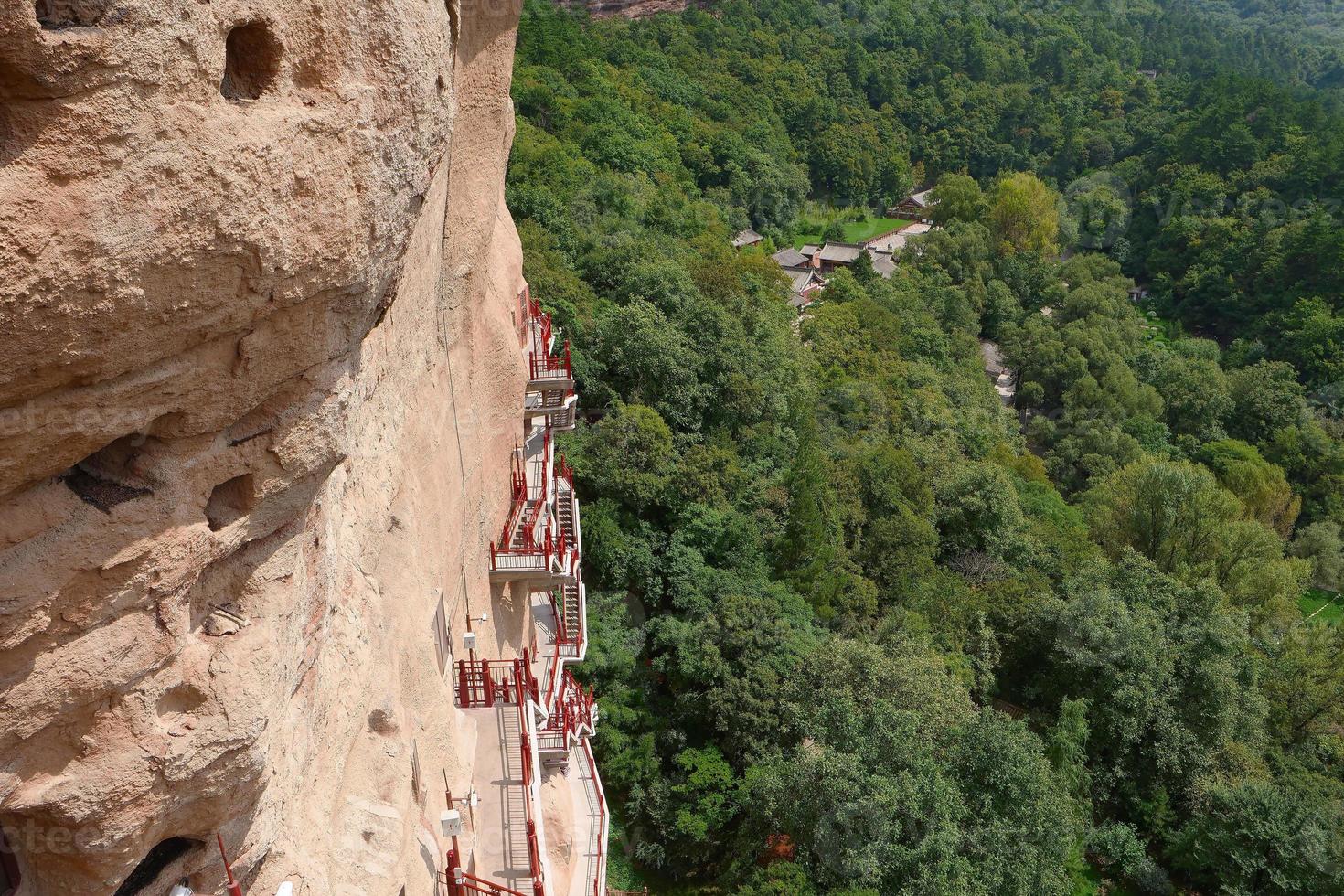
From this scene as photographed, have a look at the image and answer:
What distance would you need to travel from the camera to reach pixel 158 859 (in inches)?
321

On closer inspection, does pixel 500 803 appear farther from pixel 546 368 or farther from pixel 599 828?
pixel 546 368

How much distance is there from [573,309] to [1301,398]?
42.6 m

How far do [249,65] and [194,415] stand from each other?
2374 mm

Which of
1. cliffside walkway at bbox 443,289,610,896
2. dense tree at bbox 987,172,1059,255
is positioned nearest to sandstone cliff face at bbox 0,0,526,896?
cliffside walkway at bbox 443,289,610,896

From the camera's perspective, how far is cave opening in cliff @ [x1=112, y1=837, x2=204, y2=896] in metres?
8.01

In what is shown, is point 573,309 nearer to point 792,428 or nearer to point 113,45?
point 792,428

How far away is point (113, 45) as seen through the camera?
18.3 ft

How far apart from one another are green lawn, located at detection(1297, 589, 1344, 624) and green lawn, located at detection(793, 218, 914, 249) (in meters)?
39.8

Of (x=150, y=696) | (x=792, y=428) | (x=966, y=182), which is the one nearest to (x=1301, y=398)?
(x=966, y=182)

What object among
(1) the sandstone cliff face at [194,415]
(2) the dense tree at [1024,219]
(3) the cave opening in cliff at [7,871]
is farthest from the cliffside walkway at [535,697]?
(2) the dense tree at [1024,219]

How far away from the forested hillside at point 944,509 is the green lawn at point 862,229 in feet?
9.11

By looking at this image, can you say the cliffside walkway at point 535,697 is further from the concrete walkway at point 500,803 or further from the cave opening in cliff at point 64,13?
the cave opening in cliff at point 64,13

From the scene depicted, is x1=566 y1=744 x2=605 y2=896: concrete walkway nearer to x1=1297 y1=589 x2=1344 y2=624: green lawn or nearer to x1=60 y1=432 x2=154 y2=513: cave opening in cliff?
x1=60 y1=432 x2=154 y2=513: cave opening in cliff

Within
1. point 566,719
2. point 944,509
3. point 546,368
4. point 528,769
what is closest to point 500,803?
point 528,769
